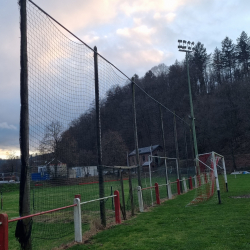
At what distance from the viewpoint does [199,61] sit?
64.4 m

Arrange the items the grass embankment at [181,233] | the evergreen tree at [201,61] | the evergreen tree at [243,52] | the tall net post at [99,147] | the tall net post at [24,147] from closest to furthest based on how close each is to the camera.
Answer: the tall net post at [24,147]
the grass embankment at [181,233]
the tall net post at [99,147]
the evergreen tree at [243,52]
the evergreen tree at [201,61]

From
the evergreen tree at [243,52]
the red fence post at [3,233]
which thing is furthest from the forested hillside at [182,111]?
the red fence post at [3,233]

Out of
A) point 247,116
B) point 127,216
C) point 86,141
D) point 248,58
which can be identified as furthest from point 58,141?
point 248,58

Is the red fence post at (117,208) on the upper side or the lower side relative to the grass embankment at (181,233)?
upper

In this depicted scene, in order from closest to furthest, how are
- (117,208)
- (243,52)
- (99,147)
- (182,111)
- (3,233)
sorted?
(3,233)
(117,208)
(99,147)
(182,111)
(243,52)

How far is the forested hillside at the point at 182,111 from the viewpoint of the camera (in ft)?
27.3

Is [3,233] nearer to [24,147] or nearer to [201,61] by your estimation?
[24,147]

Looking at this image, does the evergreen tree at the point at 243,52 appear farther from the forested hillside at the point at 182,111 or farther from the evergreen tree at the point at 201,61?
the evergreen tree at the point at 201,61

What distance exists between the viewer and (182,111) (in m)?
51.4

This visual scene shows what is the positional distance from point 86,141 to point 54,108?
2.01m

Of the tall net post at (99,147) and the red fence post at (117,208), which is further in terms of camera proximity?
the red fence post at (117,208)

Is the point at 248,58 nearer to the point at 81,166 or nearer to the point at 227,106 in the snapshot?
the point at 227,106

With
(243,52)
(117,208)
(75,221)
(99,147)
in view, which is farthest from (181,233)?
(243,52)

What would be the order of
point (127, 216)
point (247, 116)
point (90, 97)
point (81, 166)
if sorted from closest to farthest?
point (81, 166)
point (90, 97)
point (127, 216)
point (247, 116)
